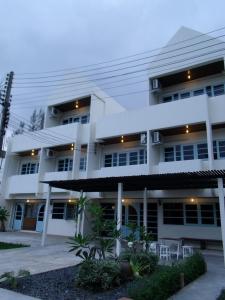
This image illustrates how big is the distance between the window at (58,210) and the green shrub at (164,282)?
14356 millimetres

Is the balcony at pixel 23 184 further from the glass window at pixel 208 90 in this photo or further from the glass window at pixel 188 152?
the glass window at pixel 208 90

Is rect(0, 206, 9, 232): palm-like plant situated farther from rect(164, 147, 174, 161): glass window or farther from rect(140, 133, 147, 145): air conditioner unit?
rect(164, 147, 174, 161): glass window

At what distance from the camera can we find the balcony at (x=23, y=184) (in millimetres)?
21312

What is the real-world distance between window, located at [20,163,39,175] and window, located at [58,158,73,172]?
8.51 ft

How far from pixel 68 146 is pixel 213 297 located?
16548 mm

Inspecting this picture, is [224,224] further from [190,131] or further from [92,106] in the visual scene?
[92,106]

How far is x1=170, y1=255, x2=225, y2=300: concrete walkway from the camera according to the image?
6.12 meters

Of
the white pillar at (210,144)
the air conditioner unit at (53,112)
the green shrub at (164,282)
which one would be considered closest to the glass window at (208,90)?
the white pillar at (210,144)

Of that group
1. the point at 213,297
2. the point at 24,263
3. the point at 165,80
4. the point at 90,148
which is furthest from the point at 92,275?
the point at 165,80

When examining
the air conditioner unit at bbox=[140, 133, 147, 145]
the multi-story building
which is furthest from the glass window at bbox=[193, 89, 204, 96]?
the air conditioner unit at bbox=[140, 133, 147, 145]

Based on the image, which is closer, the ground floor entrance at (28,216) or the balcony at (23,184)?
the balcony at (23,184)

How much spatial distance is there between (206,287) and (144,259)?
1744 millimetres

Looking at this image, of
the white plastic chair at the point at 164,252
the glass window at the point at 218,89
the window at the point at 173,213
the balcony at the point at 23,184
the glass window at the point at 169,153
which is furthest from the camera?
the balcony at the point at 23,184

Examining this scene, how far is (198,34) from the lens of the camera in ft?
56.6
